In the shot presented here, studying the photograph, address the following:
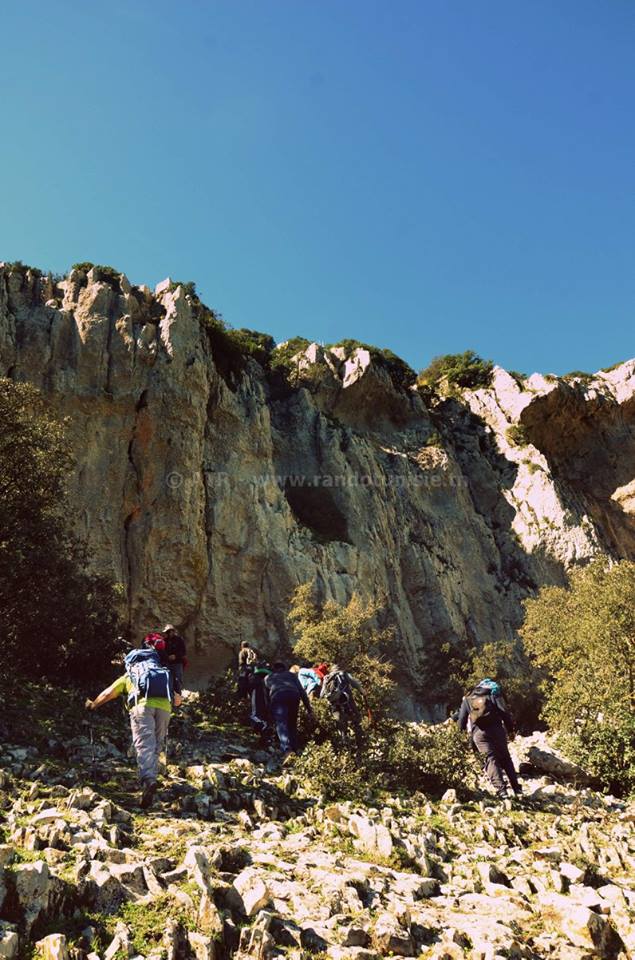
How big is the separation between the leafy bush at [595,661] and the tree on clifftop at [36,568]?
41.3 feet

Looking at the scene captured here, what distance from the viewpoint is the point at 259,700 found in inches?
576

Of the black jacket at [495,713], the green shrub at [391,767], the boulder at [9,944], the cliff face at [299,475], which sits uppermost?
the cliff face at [299,475]

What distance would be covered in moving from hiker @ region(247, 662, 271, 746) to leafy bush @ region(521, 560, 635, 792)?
7.60 metres

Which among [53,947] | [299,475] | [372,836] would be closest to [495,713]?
[372,836]

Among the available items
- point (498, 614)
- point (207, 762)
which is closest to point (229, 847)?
point (207, 762)

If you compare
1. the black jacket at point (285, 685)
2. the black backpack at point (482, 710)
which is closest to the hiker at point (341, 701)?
the black jacket at point (285, 685)

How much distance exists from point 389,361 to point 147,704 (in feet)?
154

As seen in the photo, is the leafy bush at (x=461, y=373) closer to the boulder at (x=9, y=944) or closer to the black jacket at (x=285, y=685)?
the black jacket at (x=285, y=685)

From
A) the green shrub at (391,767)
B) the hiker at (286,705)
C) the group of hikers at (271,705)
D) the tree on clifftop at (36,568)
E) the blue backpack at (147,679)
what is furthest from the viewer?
the tree on clifftop at (36,568)

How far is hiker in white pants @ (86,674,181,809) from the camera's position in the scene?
8.32 m

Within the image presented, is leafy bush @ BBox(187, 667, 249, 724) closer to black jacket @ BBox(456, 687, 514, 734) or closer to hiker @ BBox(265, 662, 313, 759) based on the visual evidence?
hiker @ BBox(265, 662, 313, 759)

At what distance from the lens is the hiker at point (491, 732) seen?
1183 centimetres

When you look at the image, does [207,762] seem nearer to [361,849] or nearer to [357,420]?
[361,849]

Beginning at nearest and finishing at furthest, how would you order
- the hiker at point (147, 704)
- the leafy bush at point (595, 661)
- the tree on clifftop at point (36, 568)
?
the hiker at point (147, 704) < the tree on clifftop at point (36, 568) < the leafy bush at point (595, 661)
